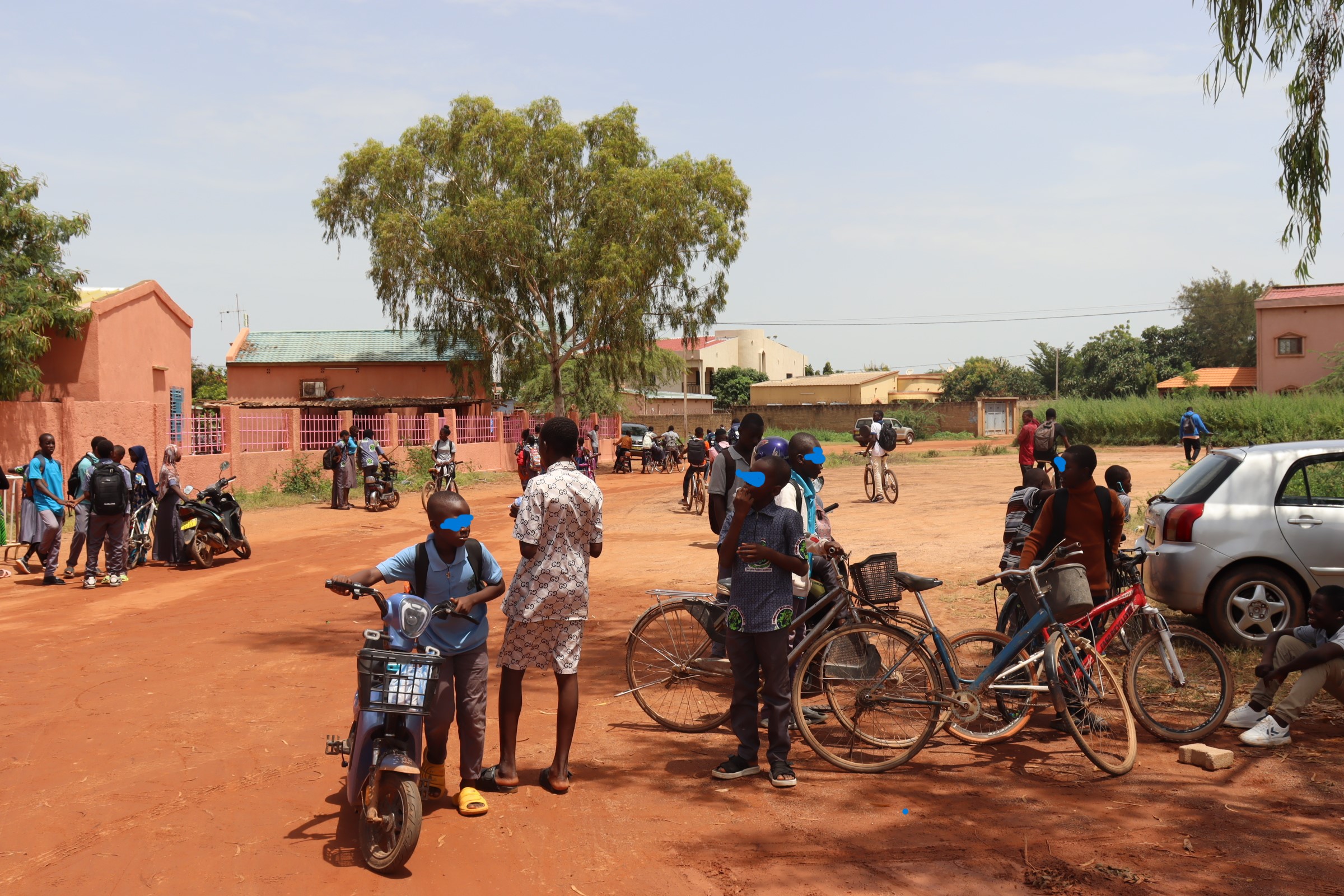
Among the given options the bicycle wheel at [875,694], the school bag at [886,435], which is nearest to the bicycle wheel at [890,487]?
the school bag at [886,435]

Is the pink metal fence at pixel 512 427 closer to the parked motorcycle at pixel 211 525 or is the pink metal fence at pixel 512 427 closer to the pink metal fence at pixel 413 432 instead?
the pink metal fence at pixel 413 432

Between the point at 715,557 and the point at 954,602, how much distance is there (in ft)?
13.2

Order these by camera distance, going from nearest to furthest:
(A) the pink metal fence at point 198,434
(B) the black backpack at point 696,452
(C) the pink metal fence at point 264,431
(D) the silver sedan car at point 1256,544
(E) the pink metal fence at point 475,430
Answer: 1. (D) the silver sedan car at point 1256,544
2. (B) the black backpack at point 696,452
3. (A) the pink metal fence at point 198,434
4. (C) the pink metal fence at point 264,431
5. (E) the pink metal fence at point 475,430

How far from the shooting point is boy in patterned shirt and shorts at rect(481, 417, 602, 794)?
5.00 m

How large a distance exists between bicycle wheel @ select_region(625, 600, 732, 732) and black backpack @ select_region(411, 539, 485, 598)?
4.86ft

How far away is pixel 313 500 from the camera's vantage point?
73.9 feet

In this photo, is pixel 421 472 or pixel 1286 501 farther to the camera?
pixel 421 472

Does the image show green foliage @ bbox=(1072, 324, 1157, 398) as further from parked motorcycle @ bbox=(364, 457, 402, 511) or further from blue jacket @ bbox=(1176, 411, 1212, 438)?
parked motorcycle @ bbox=(364, 457, 402, 511)

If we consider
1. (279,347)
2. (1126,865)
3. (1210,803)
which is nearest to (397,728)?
(1126,865)

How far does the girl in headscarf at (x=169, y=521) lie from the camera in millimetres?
13273

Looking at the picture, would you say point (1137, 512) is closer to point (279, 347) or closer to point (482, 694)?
point (482, 694)

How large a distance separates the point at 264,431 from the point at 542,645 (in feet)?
67.9

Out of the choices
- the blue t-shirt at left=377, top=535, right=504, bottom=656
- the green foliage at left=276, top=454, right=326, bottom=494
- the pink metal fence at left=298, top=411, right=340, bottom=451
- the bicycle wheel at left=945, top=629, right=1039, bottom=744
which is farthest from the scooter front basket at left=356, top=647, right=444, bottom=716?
the pink metal fence at left=298, top=411, right=340, bottom=451

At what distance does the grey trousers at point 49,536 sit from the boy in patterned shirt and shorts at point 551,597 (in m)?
9.47
